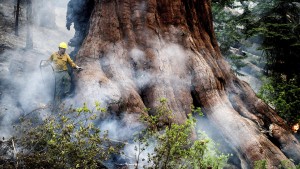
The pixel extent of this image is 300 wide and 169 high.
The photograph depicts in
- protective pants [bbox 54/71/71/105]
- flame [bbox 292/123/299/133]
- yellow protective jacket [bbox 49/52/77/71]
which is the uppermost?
yellow protective jacket [bbox 49/52/77/71]

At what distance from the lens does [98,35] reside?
629 centimetres

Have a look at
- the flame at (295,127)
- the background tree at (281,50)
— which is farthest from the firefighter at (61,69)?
the flame at (295,127)

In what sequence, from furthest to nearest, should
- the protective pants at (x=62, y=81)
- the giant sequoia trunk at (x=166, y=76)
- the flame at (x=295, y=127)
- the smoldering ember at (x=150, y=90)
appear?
the flame at (x=295, y=127) < the protective pants at (x=62, y=81) < the giant sequoia trunk at (x=166, y=76) < the smoldering ember at (x=150, y=90)

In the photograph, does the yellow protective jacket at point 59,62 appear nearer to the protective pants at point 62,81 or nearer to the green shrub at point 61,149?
the protective pants at point 62,81

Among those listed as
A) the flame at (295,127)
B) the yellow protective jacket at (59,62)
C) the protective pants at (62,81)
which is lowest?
the flame at (295,127)

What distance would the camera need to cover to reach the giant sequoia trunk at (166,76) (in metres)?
5.55

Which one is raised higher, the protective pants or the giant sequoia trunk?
the giant sequoia trunk

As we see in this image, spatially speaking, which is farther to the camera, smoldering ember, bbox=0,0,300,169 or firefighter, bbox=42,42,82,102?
firefighter, bbox=42,42,82,102

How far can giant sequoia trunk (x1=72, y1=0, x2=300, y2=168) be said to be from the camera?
18.2ft

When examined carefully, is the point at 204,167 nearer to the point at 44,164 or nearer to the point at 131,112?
the point at 131,112

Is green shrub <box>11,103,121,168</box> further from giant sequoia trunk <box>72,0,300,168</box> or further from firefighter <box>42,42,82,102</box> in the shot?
firefighter <box>42,42,82,102</box>

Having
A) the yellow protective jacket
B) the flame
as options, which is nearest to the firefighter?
the yellow protective jacket

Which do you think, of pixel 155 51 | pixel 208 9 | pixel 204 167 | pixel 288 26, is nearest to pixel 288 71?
pixel 288 26

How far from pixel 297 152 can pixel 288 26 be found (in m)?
5.66
